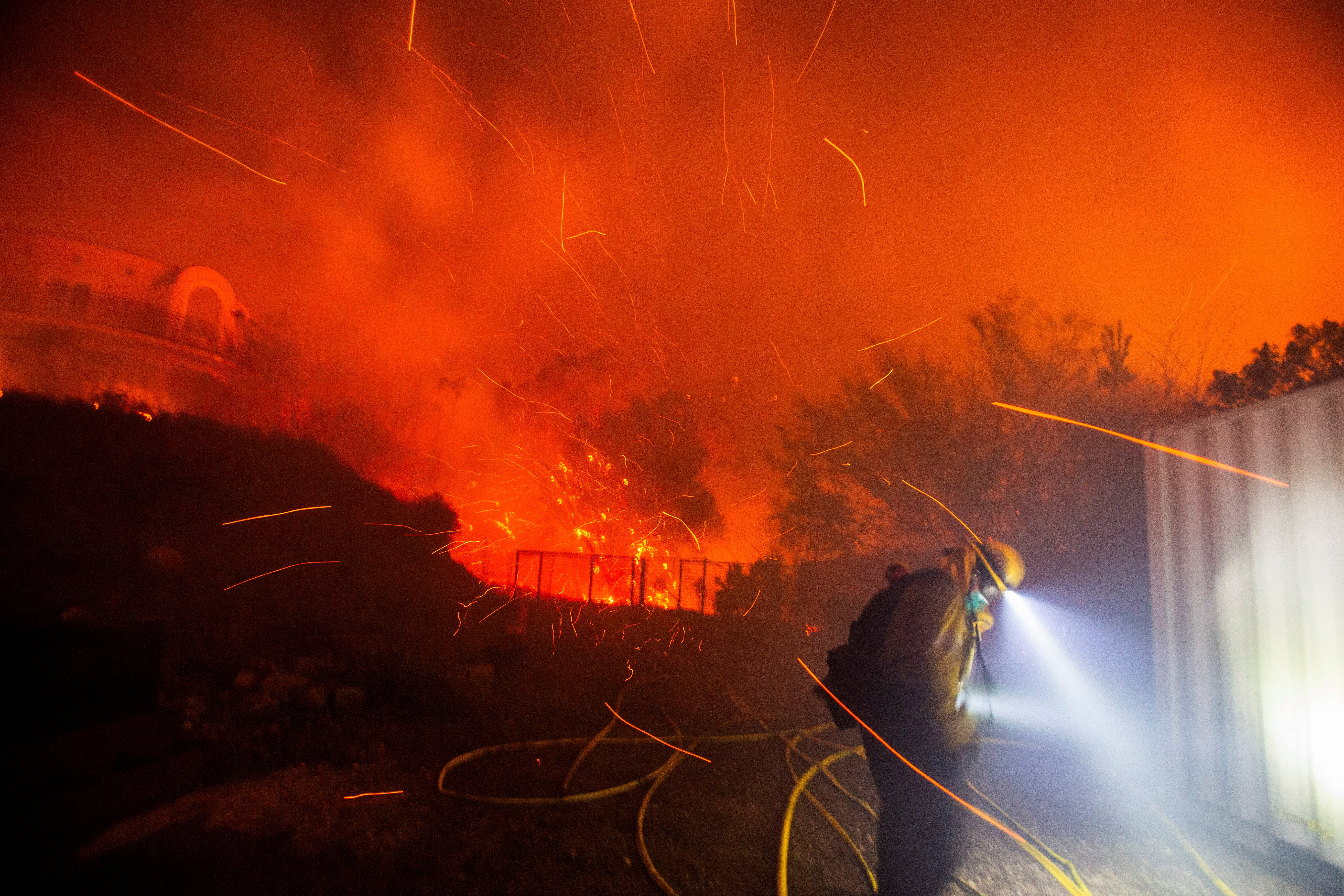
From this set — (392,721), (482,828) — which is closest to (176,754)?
(392,721)

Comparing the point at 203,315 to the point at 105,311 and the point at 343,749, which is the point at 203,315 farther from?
the point at 343,749

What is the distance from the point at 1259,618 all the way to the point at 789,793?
3.99 metres

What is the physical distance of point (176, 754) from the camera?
453 centimetres

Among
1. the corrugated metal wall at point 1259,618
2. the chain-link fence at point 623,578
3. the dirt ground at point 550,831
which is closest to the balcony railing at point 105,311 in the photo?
the chain-link fence at point 623,578

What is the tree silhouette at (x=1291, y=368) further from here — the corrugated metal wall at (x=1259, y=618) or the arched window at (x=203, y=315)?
the arched window at (x=203, y=315)

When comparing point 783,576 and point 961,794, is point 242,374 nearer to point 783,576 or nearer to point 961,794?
point 783,576

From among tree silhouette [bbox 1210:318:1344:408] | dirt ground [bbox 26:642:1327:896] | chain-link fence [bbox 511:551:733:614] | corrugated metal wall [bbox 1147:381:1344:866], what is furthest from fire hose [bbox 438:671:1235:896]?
chain-link fence [bbox 511:551:733:614]

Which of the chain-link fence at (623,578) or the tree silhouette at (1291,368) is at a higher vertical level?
the tree silhouette at (1291,368)

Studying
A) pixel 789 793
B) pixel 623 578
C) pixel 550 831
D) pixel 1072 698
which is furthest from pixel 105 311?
pixel 1072 698

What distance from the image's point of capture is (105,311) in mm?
17422

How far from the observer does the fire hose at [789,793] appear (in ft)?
12.1

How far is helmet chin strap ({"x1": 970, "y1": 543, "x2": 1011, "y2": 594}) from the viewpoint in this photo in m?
3.29

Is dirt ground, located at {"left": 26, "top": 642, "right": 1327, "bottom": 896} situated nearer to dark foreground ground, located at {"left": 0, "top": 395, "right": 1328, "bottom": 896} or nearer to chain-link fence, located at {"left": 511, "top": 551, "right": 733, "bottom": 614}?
dark foreground ground, located at {"left": 0, "top": 395, "right": 1328, "bottom": 896}

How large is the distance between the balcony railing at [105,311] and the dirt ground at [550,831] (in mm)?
18965
